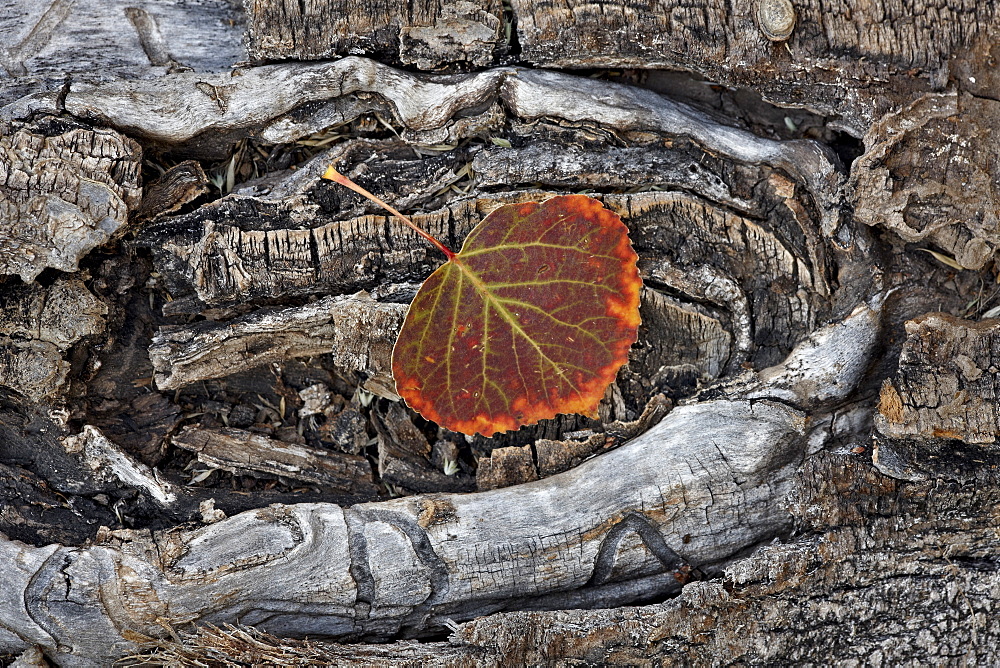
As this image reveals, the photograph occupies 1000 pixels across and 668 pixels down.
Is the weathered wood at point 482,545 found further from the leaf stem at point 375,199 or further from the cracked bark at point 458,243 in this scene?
the leaf stem at point 375,199

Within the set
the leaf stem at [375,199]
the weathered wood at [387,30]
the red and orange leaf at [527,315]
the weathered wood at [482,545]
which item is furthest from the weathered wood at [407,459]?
the weathered wood at [387,30]

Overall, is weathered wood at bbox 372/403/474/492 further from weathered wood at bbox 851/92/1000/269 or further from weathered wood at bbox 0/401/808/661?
weathered wood at bbox 851/92/1000/269

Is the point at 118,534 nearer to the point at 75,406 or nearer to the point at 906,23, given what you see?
the point at 75,406

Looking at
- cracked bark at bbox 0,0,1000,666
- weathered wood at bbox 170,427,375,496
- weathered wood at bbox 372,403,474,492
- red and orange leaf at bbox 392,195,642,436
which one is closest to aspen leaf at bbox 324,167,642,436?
red and orange leaf at bbox 392,195,642,436

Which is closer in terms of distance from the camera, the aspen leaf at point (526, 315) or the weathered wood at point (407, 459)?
the aspen leaf at point (526, 315)

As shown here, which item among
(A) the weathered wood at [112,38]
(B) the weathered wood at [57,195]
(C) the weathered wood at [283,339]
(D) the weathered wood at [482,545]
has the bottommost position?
(D) the weathered wood at [482,545]

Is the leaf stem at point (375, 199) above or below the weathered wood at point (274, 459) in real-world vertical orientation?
above

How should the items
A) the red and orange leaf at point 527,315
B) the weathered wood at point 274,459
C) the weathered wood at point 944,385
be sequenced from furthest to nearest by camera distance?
the weathered wood at point 274,459, the red and orange leaf at point 527,315, the weathered wood at point 944,385

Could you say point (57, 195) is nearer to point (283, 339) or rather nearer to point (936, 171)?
point (283, 339)
